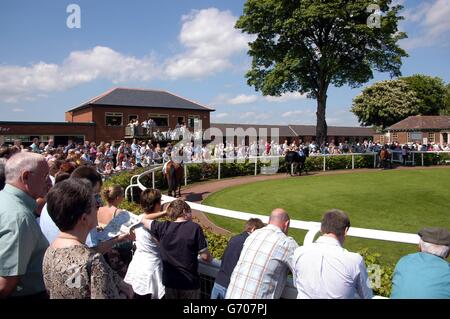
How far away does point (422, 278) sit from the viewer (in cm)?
256

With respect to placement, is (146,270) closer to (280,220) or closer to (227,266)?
(227,266)

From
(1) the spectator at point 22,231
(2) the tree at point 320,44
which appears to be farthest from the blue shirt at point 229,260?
(2) the tree at point 320,44

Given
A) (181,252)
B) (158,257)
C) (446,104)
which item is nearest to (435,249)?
(181,252)

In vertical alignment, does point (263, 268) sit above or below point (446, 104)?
below

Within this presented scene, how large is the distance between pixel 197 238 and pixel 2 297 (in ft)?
5.08

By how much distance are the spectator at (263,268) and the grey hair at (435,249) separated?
97cm

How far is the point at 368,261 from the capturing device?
381 cm

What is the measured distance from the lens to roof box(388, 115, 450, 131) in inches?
1810

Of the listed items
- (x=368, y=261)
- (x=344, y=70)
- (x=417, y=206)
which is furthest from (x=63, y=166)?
(x=344, y=70)

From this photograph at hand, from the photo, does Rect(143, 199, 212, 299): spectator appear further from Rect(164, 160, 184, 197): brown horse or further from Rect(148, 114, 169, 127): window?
Rect(148, 114, 169, 127): window

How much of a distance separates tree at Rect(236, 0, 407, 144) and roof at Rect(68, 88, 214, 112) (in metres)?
12.6

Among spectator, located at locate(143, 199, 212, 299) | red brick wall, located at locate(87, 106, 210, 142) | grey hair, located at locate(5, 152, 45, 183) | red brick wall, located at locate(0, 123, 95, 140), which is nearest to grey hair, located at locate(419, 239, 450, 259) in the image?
spectator, located at locate(143, 199, 212, 299)

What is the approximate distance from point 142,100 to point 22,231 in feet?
120
